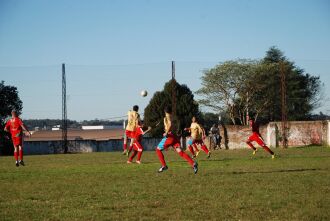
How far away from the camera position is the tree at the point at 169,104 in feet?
274

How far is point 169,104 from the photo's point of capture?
8469 cm

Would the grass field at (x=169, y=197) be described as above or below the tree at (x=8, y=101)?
below

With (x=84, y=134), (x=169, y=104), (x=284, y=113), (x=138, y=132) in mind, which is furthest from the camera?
(x=84, y=134)

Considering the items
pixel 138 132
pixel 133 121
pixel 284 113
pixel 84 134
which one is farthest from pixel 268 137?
pixel 84 134

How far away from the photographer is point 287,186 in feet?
40.7

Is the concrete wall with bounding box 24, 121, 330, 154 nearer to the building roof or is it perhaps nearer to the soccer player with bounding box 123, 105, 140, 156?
the soccer player with bounding box 123, 105, 140, 156

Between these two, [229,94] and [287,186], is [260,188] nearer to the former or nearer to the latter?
[287,186]

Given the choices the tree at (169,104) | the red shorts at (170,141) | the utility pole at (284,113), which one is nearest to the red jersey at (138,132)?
the red shorts at (170,141)

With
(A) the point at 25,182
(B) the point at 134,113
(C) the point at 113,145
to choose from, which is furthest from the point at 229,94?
(A) the point at 25,182

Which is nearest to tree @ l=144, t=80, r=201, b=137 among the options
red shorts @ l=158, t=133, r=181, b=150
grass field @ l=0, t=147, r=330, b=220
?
red shorts @ l=158, t=133, r=181, b=150

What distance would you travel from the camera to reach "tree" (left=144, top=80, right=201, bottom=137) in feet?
274

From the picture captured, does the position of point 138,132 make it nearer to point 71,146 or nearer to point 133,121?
point 133,121

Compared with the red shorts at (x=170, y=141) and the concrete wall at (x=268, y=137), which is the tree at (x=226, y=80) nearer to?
the concrete wall at (x=268, y=137)

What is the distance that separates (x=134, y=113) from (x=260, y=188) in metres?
12.2
